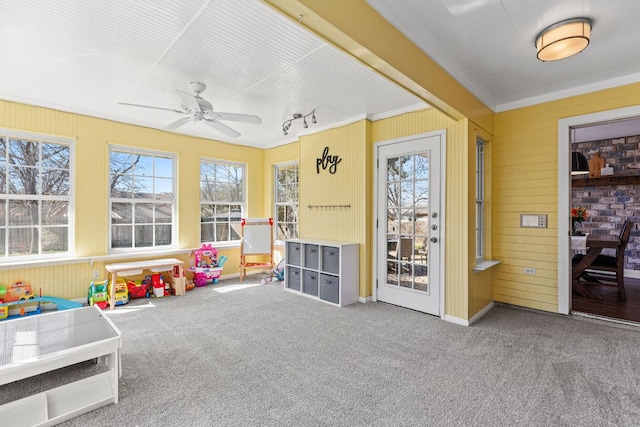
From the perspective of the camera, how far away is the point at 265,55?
272cm

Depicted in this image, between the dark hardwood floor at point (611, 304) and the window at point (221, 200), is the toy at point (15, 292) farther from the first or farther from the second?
the dark hardwood floor at point (611, 304)

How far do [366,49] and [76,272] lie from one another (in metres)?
4.65

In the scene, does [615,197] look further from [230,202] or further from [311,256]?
[230,202]

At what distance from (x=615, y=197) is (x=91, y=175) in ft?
29.1

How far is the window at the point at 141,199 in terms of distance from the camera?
15.3 feet

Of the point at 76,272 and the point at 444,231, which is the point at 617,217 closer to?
the point at 444,231

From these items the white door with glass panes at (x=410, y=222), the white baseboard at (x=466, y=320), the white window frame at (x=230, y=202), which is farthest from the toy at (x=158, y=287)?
the white baseboard at (x=466, y=320)

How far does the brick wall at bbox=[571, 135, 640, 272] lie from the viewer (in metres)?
5.45

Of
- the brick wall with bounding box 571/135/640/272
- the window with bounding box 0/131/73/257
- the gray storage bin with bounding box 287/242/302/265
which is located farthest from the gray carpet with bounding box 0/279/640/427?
the brick wall with bounding box 571/135/640/272

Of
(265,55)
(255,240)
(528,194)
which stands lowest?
(255,240)

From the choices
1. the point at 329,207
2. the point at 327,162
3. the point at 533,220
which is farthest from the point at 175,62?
the point at 533,220

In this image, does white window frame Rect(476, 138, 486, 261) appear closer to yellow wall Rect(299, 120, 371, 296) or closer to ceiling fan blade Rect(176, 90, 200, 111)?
yellow wall Rect(299, 120, 371, 296)

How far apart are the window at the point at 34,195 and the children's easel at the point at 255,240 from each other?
8.29 ft

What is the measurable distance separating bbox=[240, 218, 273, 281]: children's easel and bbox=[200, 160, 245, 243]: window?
39cm
